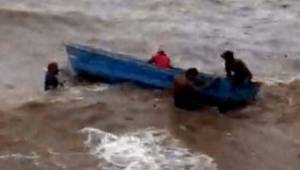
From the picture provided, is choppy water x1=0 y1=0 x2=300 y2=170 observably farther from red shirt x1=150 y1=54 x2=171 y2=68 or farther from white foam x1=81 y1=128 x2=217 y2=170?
red shirt x1=150 y1=54 x2=171 y2=68

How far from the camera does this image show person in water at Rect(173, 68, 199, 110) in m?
17.1

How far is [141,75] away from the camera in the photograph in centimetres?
1867

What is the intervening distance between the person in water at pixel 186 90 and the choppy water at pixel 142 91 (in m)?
0.35

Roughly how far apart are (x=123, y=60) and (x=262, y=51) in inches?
241

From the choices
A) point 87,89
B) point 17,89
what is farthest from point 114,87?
point 17,89

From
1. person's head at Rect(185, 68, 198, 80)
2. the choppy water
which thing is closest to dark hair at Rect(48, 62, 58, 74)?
the choppy water

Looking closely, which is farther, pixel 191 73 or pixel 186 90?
pixel 191 73

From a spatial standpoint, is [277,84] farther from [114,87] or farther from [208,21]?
[208,21]

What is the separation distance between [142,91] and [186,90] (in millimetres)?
2009

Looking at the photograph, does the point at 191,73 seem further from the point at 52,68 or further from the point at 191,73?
the point at 52,68

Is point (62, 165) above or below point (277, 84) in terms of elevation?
below

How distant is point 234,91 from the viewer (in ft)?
57.2

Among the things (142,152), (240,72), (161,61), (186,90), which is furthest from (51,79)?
(240,72)

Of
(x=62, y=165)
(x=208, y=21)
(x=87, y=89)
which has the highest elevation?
(x=208, y=21)
